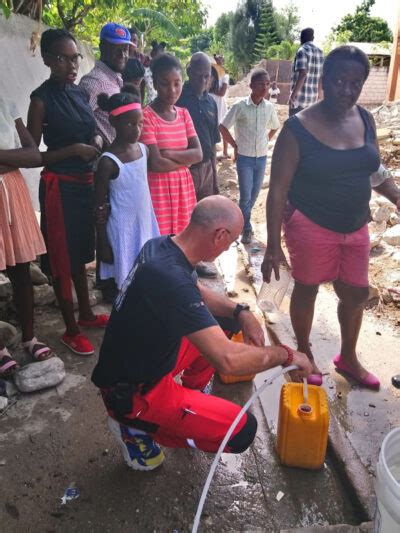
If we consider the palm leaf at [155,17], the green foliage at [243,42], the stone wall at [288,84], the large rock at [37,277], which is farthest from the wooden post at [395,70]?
the green foliage at [243,42]

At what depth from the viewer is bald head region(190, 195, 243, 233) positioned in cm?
178

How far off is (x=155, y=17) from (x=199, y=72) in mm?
11279

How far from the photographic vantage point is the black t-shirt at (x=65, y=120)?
8.96ft

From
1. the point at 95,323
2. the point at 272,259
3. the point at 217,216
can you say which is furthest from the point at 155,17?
the point at 217,216

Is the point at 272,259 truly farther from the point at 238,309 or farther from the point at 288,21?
the point at 288,21

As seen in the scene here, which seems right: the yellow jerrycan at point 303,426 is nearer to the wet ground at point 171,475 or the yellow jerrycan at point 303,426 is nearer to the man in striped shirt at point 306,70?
the wet ground at point 171,475

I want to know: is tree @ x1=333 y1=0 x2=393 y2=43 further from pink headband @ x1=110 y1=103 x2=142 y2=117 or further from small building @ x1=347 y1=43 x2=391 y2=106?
pink headband @ x1=110 y1=103 x2=142 y2=117

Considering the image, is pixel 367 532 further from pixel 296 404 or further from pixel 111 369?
Answer: pixel 111 369

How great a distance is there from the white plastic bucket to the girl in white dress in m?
2.03

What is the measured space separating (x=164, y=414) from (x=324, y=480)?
878 mm

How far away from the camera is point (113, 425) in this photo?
2.09 meters

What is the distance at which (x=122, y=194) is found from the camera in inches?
116

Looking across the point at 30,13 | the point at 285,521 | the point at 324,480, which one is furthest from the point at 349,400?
the point at 30,13

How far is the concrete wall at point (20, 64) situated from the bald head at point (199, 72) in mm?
1866
